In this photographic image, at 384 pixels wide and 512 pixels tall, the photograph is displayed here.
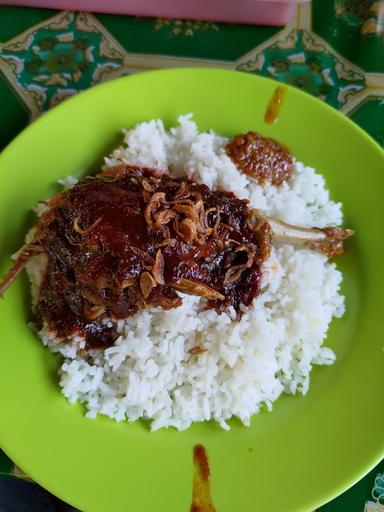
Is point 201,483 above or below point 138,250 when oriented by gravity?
below

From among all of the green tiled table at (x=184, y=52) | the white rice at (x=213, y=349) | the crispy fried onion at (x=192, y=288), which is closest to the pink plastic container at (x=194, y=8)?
the green tiled table at (x=184, y=52)

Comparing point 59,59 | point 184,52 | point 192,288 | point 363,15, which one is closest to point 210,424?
point 192,288

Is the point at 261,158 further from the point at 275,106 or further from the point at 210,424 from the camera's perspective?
the point at 210,424

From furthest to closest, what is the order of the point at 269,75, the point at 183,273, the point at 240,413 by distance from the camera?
the point at 269,75, the point at 240,413, the point at 183,273

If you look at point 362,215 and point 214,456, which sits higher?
point 362,215

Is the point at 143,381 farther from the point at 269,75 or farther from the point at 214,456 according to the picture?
the point at 269,75

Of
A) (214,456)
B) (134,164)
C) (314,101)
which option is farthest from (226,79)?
(214,456)

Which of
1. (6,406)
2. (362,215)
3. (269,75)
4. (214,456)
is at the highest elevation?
(269,75)
